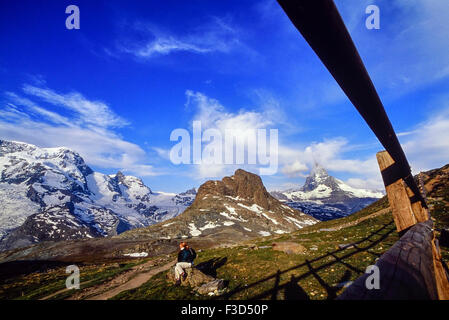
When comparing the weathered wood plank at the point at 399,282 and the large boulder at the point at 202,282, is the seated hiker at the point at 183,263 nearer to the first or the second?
the large boulder at the point at 202,282

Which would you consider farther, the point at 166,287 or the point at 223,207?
the point at 223,207

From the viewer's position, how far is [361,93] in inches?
104

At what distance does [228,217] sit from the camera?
465ft

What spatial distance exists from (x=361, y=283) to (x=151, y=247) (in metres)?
86.9

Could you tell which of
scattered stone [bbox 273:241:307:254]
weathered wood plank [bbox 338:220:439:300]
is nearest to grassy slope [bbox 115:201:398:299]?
scattered stone [bbox 273:241:307:254]

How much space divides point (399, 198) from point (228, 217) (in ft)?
461

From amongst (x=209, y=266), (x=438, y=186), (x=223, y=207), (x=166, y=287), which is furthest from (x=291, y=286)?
(x=223, y=207)

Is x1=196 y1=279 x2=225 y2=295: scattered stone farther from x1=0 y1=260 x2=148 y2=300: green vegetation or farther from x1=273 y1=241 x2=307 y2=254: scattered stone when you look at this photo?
x1=0 y1=260 x2=148 y2=300: green vegetation

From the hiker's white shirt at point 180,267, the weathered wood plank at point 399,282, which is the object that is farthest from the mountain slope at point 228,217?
the weathered wood plank at point 399,282

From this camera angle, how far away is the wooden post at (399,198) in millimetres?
6102

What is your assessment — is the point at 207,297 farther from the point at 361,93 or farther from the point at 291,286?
the point at 361,93

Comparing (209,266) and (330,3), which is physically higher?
(330,3)

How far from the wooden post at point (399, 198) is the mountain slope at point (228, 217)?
96.4m

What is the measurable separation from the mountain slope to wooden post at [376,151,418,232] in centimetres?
9639
